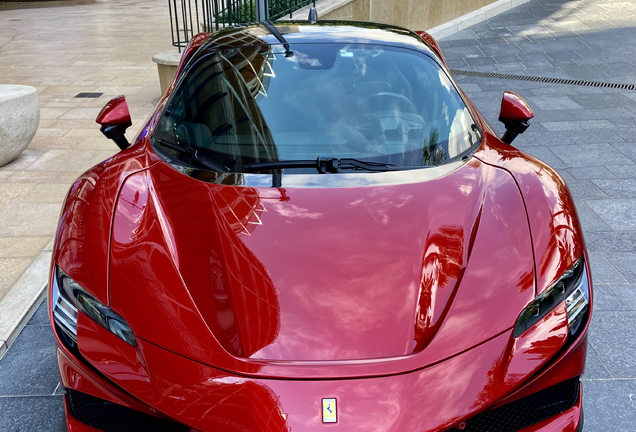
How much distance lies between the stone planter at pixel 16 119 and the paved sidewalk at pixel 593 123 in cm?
483

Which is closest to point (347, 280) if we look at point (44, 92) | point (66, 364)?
point (66, 364)

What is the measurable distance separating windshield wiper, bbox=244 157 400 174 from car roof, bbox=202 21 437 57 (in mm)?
963

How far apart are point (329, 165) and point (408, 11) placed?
9.74 m

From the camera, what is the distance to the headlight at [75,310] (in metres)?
1.86

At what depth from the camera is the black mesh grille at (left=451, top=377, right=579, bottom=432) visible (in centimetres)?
172

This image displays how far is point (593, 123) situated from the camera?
263 inches

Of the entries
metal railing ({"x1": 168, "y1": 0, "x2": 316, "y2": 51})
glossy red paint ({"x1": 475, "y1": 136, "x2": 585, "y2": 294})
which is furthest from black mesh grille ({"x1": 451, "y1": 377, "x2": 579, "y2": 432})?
metal railing ({"x1": 168, "y1": 0, "x2": 316, "y2": 51})

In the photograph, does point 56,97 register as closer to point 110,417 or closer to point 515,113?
point 515,113

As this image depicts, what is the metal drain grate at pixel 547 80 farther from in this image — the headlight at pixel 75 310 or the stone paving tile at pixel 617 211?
the headlight at pixel 75 310

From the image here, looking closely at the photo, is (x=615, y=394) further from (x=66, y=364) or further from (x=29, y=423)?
(x=29, y=423)

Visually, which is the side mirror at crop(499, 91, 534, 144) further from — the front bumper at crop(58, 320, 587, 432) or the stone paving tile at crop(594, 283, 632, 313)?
the front bumper at crop(58, 320, 587, 432)

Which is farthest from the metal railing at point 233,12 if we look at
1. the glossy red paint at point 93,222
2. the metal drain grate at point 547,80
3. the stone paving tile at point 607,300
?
the stone paving tile at point 607,300

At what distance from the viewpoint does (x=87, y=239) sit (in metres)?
2.19

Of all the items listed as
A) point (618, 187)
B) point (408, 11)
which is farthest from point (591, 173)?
point (408, 11)
